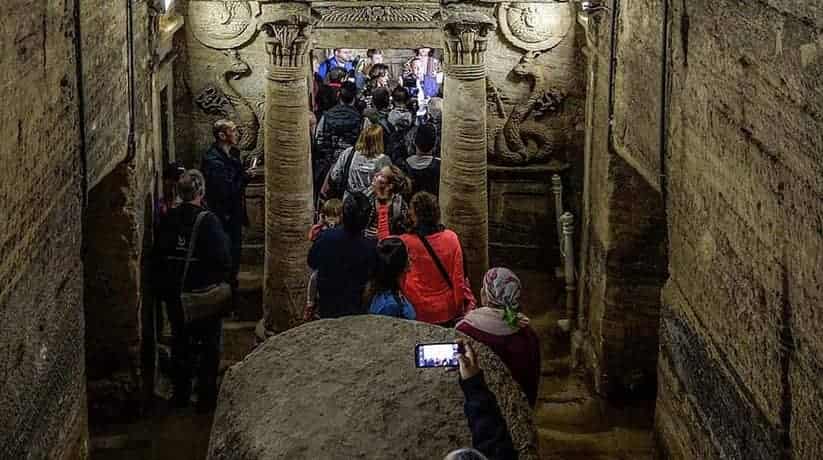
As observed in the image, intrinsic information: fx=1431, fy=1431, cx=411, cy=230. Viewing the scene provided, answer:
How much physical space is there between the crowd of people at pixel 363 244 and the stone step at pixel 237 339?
1.43 feet

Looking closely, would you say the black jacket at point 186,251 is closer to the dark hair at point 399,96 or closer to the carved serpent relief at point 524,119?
the dark hair at point 399,96

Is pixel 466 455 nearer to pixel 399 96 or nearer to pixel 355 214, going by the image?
pixel 355 214

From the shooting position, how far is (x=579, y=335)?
10.5 m

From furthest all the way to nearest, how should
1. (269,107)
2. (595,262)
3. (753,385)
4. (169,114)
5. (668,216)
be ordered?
1. (169,114)
2. (269,107)
3. (595,262)
4. (668,216)
5. (753,385)

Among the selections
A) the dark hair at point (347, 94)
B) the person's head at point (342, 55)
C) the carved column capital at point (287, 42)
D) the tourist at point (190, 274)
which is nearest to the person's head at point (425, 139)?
the dark hair at point (347, 94)

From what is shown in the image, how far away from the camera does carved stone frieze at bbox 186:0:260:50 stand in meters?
11.8

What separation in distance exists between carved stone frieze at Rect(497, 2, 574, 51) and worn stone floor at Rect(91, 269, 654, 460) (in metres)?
2.88

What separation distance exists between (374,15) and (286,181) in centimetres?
158

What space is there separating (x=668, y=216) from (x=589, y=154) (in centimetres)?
296

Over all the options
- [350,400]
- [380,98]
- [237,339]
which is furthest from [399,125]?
[350,400]

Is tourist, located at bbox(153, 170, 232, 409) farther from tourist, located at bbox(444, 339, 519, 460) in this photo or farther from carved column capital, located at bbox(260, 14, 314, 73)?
tourist, located at bbox(444, 339, 519, 460)

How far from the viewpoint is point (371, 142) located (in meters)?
10.6

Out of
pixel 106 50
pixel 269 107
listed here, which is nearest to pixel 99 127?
pixel 106 50

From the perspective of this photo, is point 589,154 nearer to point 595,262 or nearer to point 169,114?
point 595,262
